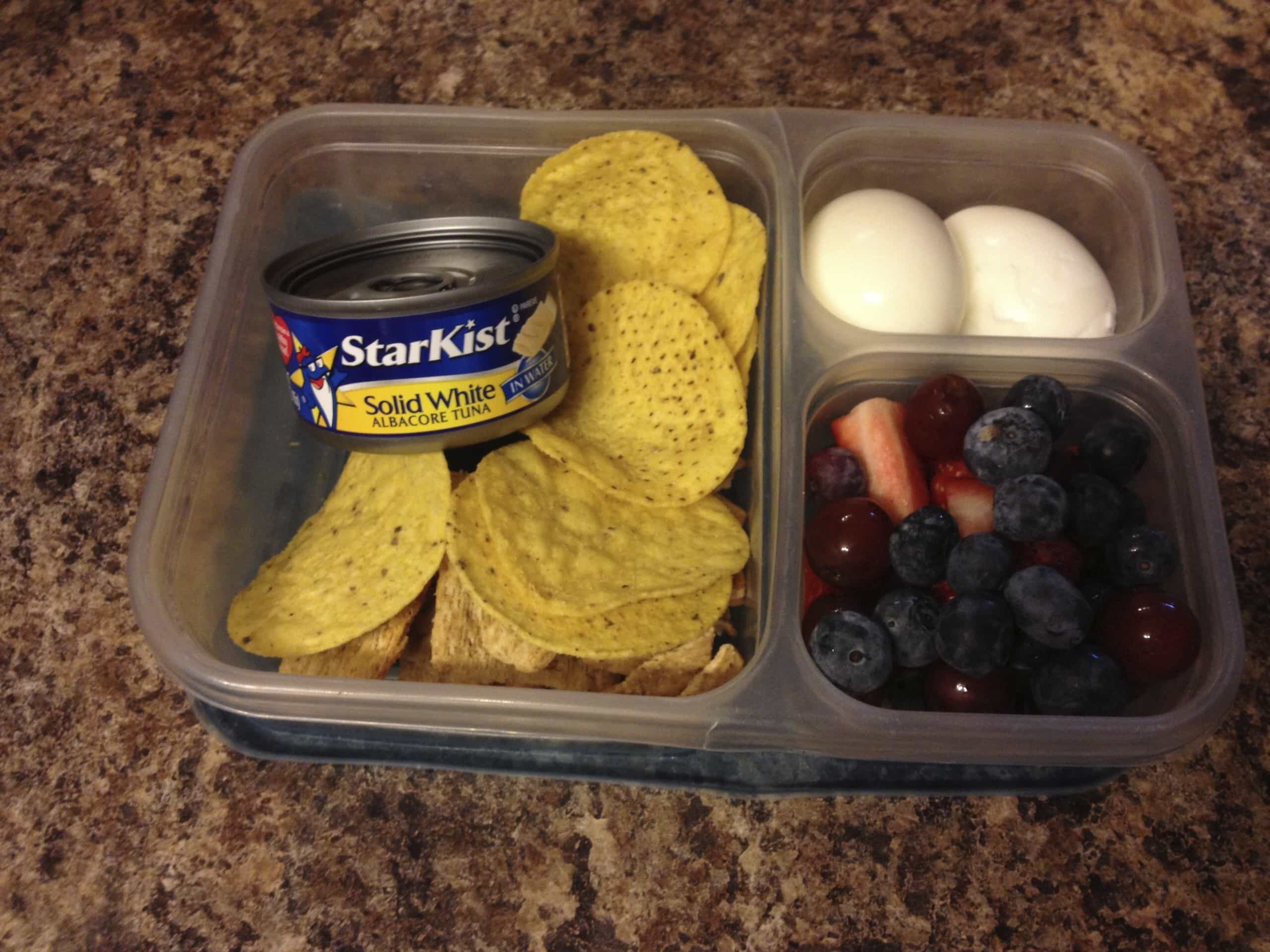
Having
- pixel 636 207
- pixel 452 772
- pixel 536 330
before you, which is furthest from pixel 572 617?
pixel 636 207

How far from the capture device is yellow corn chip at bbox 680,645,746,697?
2.95 ft

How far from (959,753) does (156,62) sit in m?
1.42

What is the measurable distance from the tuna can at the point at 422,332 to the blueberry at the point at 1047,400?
0.50 metres

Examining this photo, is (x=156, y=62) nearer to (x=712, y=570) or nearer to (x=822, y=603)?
(x=712, y=570)

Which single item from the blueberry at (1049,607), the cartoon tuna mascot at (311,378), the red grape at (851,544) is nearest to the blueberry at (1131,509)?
the blueberry at (1049,607)

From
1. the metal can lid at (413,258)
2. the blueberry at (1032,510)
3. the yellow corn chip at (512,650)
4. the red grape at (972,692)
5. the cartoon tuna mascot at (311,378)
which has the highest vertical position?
the metal can lid at (413,258)

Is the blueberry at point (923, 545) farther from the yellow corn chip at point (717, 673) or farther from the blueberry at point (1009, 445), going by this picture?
the yellow corn chip at point (717, 673)

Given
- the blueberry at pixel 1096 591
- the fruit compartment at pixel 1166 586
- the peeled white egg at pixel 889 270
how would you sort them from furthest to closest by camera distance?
1. the peeled white egg at pixel 889 270
2. the blueberry at pixel 1096 591
3. the fruit compartment at pixel 1166 586

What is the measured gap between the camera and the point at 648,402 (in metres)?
1.08

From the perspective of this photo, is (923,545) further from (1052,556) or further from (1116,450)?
(1116,450)

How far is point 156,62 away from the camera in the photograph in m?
1.36

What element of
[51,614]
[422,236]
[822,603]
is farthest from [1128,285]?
[51,614]

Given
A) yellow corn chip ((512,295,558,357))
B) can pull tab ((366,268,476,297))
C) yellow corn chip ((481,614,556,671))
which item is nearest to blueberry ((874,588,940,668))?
yellow corn chip ((481,614,556,671))

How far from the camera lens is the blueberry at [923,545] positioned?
913 millimetres
